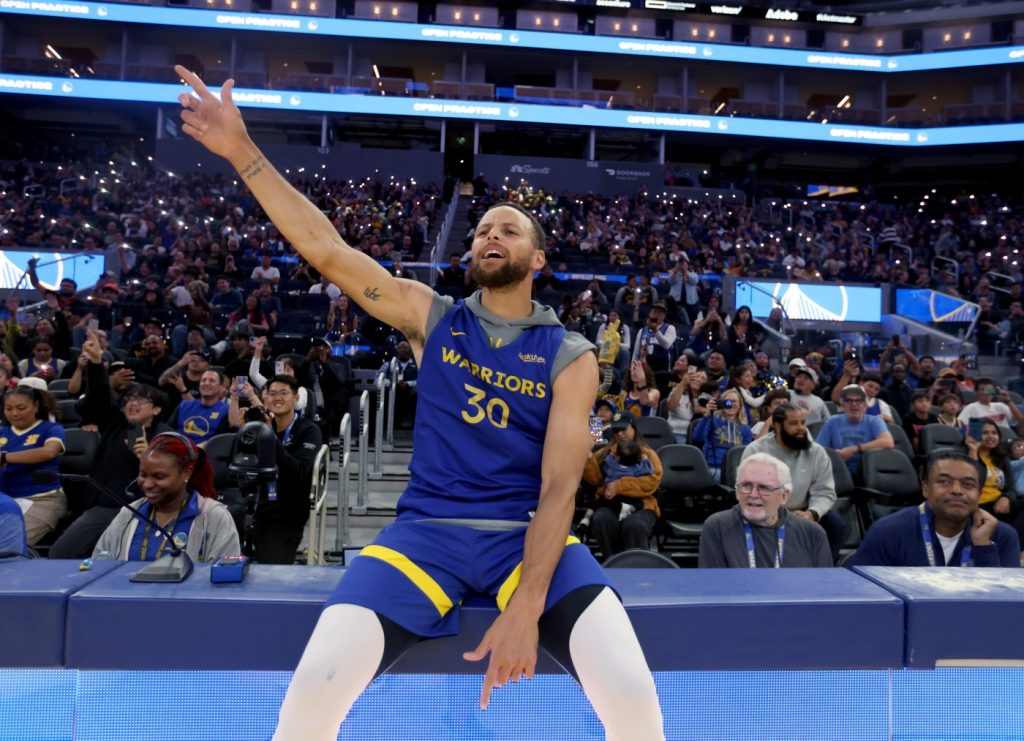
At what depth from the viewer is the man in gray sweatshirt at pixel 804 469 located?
559 cm

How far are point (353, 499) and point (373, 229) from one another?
1282cm

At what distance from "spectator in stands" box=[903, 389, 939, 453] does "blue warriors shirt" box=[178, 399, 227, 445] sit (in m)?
6.25

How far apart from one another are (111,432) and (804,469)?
4.76 meters

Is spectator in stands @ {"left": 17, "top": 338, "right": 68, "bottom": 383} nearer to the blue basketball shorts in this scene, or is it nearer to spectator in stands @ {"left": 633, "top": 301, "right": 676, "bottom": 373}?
spectator in stands @ {"left": 633, "top": 301, "right": 676, "bottom": 373}

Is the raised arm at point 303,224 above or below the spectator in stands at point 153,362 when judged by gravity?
above

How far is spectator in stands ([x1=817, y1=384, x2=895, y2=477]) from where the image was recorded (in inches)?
266

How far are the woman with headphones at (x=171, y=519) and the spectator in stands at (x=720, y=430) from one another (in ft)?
14.2

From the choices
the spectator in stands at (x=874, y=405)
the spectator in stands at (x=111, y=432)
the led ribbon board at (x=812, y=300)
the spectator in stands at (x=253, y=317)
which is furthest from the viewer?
the led ribbon board at (x=812, y=300)

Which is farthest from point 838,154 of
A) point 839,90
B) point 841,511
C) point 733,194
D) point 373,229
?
point 841,511

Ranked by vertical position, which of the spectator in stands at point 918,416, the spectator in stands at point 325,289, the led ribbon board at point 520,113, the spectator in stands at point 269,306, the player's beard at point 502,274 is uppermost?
the led ribbon board at point 520,113

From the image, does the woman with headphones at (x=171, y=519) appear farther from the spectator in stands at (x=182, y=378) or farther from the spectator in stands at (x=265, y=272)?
the spectator in stands at (x=265, y=272)

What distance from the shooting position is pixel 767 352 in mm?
12164

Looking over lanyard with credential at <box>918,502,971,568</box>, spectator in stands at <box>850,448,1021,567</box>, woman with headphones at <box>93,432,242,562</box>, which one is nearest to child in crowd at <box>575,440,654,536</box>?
spectator in stands at <box>850,448,1021,567</box>

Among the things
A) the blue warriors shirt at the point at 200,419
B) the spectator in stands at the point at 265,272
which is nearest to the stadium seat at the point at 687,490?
the blue warriors shirt at the point at 200,419
